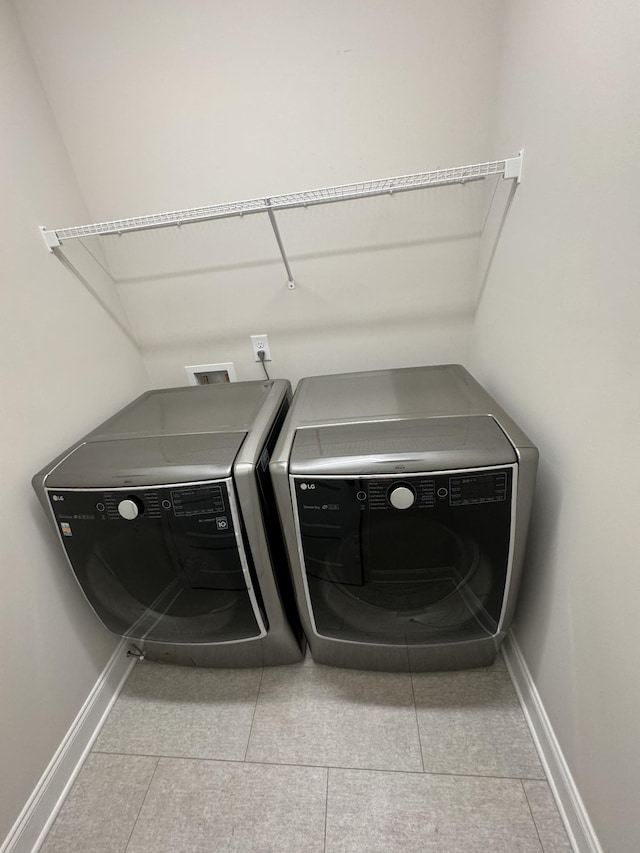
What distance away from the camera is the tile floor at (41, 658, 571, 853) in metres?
0.91

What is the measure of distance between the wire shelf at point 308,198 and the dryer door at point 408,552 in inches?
31.4

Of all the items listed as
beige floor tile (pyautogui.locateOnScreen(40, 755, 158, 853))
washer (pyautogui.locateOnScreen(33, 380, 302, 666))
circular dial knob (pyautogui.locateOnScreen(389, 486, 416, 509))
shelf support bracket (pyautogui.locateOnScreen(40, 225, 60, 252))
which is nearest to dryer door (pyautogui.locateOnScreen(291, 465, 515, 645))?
circular dial knob (pyautogui.locateOnScreen(389, 486, 416, 509))

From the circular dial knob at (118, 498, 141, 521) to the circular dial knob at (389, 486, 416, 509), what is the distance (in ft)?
2.12

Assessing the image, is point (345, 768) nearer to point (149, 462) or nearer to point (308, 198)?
point (149, 462)

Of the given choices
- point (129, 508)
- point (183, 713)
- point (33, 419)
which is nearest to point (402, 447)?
point (129, 508)

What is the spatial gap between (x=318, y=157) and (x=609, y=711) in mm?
1689

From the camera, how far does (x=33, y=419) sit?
104cm

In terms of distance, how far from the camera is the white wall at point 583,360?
2.06 ft

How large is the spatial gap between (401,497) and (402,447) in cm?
12

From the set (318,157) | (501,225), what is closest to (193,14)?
(318,157)

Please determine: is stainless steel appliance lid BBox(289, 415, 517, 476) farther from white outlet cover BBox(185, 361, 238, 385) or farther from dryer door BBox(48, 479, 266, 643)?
white outlet cover BBox(185, 361, 238, 385)

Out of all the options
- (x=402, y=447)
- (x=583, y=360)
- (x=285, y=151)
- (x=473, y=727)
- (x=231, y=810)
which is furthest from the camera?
(x=285, y=151)

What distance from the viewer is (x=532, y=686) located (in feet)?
3.51

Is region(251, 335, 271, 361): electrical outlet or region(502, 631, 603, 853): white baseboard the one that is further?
region(251, 335, 271, 361): electrical outlet
